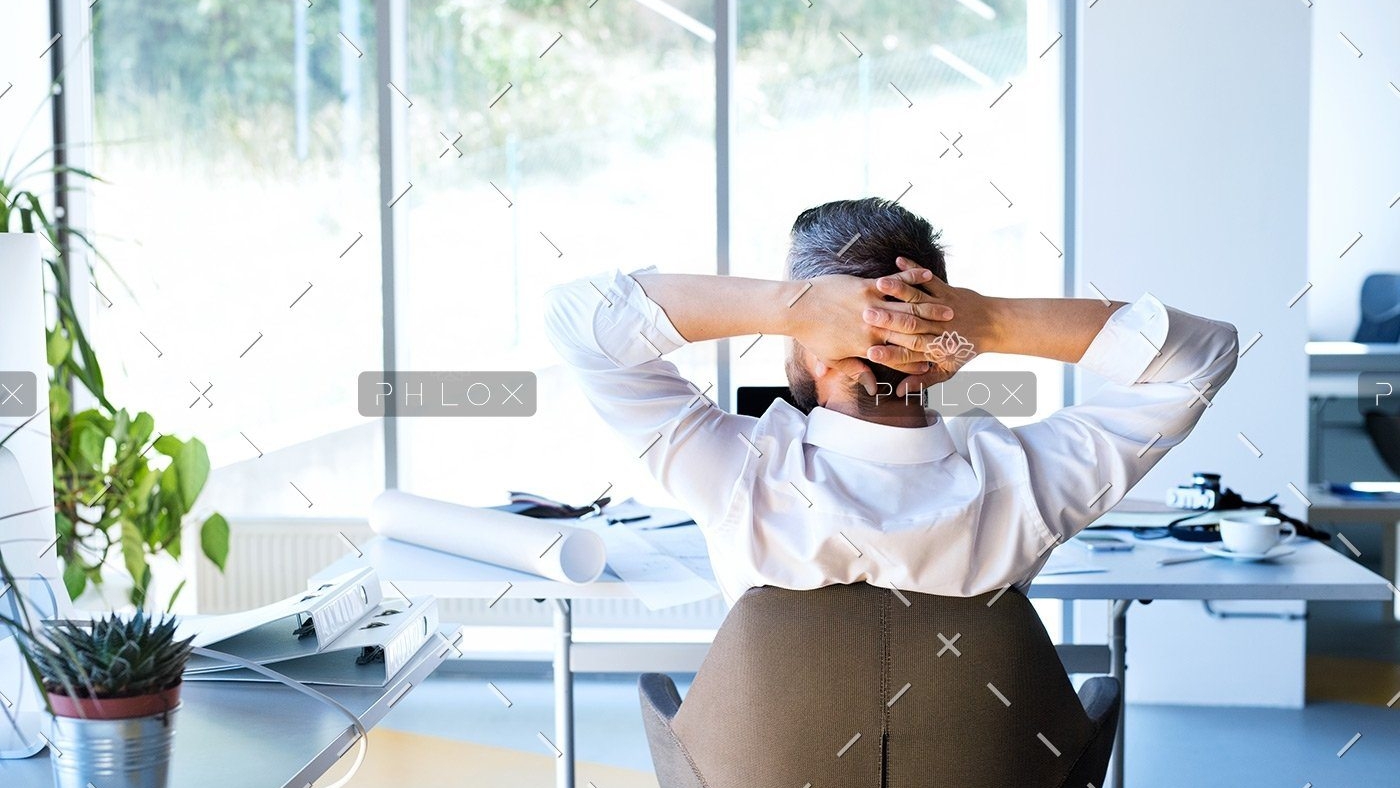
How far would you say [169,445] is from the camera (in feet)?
13.0

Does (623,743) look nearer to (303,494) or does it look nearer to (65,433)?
(303,494)

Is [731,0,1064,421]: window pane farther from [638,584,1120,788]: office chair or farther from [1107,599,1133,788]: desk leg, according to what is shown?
[638,584,1120,788]: office chair

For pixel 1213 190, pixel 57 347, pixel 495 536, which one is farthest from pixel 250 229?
pixel 1213 190

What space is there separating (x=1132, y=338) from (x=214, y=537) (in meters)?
3.29

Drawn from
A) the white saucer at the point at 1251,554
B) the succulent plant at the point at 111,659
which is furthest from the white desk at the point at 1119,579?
the succulent plant at the point at 111,659

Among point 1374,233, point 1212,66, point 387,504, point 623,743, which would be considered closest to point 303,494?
point 623,743

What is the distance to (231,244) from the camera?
161 inches

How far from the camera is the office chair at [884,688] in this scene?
47.8 inches

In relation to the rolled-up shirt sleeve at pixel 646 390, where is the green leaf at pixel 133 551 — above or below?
below

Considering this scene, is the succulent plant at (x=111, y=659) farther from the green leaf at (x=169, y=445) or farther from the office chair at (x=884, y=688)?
the green leaf at (x=169, y=445)

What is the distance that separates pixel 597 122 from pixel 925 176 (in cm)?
102

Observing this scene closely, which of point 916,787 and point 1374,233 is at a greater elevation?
point 1374,233

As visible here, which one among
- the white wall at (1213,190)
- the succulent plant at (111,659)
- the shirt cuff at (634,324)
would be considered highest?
the white wall at (1213,190)

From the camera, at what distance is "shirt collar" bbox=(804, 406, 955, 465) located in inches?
51.4
